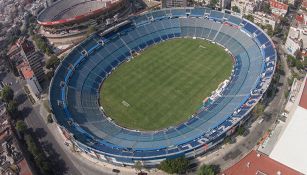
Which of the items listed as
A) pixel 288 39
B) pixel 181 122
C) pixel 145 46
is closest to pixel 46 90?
pixel 145 46

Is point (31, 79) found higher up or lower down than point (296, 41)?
lower down

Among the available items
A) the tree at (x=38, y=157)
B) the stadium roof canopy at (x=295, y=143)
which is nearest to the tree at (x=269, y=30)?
the stadium roof canopy at (x=295, y=143)

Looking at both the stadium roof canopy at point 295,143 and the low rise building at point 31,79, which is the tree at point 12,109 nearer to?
the low rise building at point 31,79

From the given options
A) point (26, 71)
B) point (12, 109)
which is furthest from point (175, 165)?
point (26, 71)

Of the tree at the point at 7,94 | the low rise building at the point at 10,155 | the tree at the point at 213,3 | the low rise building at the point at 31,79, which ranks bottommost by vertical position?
the low rise building at the point at 10,155

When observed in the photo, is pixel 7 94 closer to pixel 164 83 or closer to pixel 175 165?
pixel 164 83

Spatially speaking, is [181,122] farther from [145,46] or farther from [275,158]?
[145,46]

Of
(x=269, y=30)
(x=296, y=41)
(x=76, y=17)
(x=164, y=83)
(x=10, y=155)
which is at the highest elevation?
(x=76, y=17)
